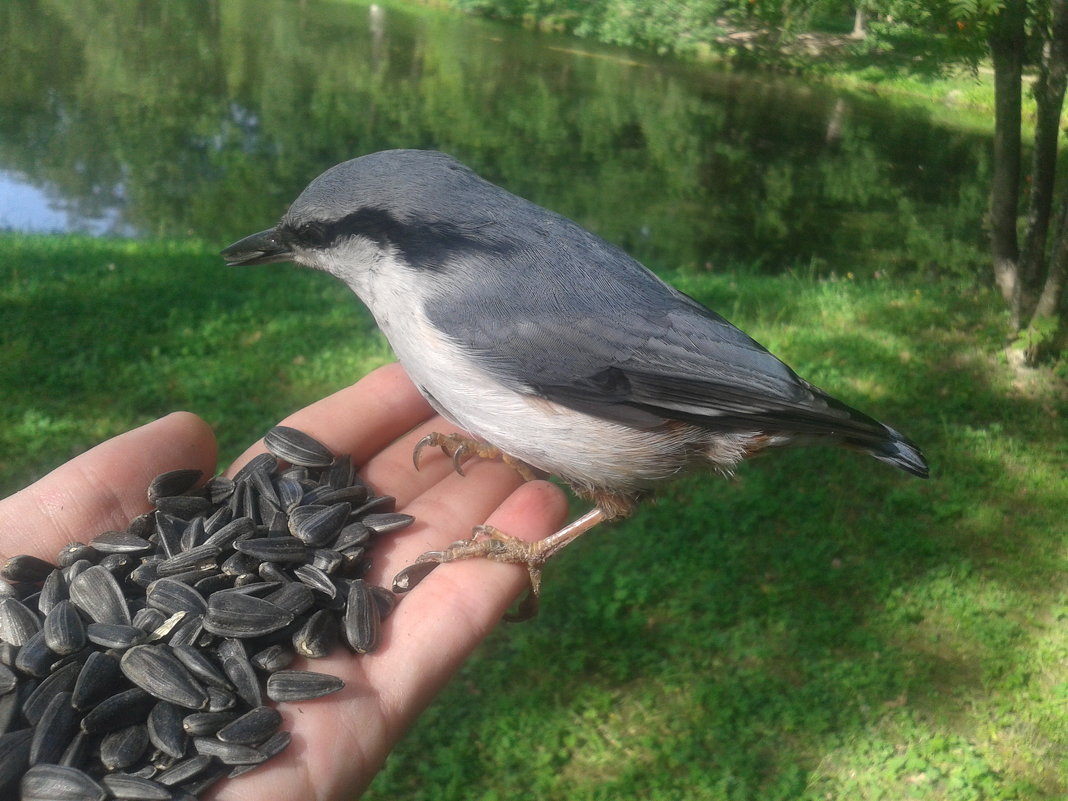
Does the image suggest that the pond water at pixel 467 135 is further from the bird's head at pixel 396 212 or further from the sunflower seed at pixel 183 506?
the bird's head at pixel 396 212

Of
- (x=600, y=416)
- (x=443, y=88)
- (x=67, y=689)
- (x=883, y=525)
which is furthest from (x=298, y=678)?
(x=443, y=88)

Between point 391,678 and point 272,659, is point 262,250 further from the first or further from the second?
point 391,678

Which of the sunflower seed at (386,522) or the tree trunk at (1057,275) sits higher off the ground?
the tree trunk at (1057,275)

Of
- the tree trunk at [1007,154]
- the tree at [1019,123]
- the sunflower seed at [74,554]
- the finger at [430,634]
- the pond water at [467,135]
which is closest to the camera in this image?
the finger at [430,634]

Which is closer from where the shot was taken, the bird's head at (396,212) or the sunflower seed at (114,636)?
the sunflower seed at (114,636)

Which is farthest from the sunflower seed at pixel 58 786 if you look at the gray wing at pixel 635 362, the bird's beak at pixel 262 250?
the bird's beak at pixel 262 250

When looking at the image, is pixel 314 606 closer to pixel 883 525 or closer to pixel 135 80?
pixel 883 525
